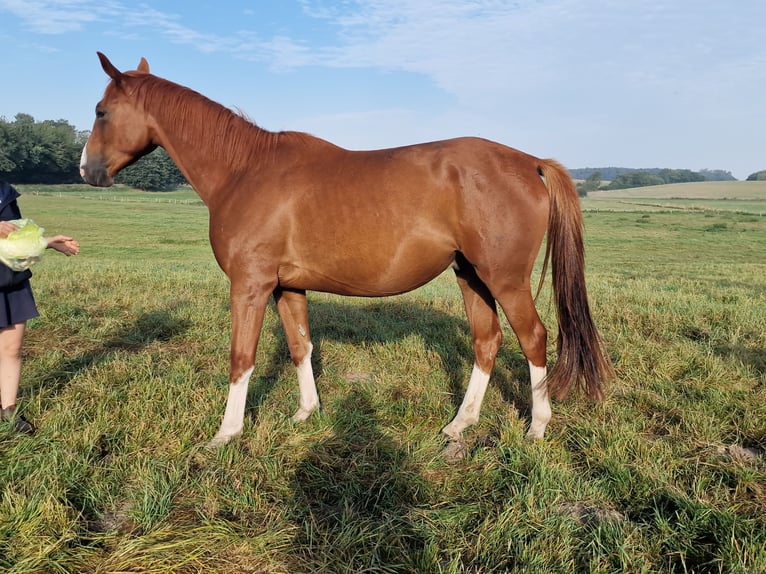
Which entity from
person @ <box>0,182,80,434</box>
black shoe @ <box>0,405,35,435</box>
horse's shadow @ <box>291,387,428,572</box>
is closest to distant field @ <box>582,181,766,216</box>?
horse's shadow @ <box>291,387,428,572</box>

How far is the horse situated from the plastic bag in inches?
32.0

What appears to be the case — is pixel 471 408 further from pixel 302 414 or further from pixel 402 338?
pixel 402 338

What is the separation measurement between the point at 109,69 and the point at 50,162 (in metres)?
71.3

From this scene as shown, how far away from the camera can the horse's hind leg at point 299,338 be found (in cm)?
402

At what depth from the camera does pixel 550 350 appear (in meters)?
5.39

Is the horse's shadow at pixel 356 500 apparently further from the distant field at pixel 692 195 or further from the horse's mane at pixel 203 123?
the distant field at pixel 692 195

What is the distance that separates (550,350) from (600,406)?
1.64 meters

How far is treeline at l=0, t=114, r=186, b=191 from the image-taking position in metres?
58.0

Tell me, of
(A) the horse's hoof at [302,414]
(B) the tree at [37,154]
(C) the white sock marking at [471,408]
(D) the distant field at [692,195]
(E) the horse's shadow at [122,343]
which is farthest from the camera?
(D) the distant field at [692,195]

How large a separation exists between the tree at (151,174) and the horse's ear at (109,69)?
5717cm

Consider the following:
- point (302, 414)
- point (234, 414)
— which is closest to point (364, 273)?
point (302, 414)

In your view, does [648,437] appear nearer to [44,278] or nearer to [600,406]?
[600,406]

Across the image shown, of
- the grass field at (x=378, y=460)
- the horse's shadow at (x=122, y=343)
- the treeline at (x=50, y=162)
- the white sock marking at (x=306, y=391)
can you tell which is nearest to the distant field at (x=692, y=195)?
the treeline at (x=50, y=162)

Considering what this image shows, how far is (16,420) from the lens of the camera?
3336 mm
